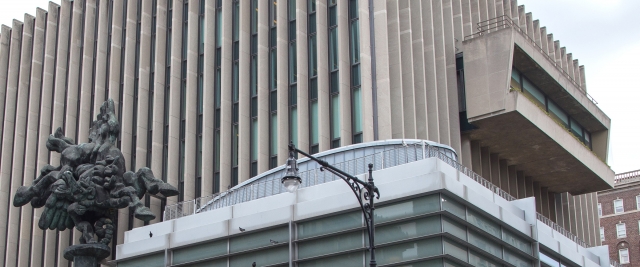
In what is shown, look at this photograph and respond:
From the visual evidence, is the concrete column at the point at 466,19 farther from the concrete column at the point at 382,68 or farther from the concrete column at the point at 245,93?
the concrete column at the point at 245,93

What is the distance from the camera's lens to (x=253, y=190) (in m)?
45.9

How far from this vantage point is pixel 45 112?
6612 centimetres

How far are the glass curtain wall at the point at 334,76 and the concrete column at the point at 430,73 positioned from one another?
440 cm

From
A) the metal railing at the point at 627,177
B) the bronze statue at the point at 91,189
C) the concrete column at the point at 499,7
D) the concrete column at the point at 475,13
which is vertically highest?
the metal railing at the point at 627,177

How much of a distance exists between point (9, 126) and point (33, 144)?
3.76 meters

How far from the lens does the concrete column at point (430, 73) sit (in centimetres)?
5231

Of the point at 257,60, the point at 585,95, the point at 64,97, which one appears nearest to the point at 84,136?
the point at 64,97

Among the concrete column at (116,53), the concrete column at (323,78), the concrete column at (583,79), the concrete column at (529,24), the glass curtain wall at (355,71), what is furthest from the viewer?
the concrete column at (583,79)

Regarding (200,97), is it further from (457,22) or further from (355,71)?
(457,22)

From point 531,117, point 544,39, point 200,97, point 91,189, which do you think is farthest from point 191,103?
point 544,39

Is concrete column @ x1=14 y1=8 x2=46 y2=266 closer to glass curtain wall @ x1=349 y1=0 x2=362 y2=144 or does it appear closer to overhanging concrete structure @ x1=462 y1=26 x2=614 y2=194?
glass curtain wall @ x1=349 y1=0 x2=362 y2=144

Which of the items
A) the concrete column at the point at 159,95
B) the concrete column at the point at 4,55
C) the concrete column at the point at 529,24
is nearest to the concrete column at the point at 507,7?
the concrete column at the point at 529,24

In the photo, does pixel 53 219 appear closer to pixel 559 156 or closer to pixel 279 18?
pixel 279 18

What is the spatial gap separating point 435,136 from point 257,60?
32.8 feet
